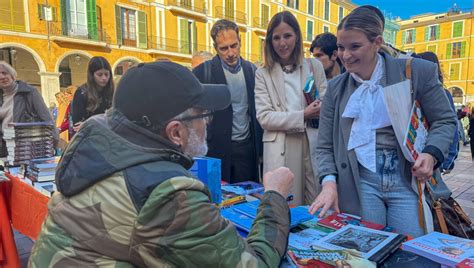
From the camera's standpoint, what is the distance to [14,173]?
2.74 m

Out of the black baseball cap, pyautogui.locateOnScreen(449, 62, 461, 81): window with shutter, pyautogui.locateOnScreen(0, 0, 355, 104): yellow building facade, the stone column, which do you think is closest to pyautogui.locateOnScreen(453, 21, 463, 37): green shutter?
pyautogui.locateOnScreen(449, 62, 461, 81): window with shutter

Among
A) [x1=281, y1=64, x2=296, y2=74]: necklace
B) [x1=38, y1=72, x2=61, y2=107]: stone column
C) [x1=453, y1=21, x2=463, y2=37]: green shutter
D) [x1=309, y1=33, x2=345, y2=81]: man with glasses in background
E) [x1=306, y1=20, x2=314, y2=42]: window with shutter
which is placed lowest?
[x1=281, y1=64, x2=296, y2=74]: necklace

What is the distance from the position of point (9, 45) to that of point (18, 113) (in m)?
14.3

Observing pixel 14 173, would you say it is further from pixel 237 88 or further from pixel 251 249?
pixel 251 249

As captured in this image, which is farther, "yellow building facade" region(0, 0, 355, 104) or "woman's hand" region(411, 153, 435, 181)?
"yellow building facade" region(0, 0, 355, 104)

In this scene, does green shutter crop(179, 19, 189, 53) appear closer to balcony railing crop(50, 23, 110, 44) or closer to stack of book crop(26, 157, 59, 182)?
balcony railing crop(50, 23, 110, 44)

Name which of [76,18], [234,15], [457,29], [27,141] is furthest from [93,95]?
[457,29]

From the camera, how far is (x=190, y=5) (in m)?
22.0

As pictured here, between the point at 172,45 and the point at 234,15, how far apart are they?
636cm

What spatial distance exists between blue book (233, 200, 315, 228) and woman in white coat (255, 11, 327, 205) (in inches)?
22.1

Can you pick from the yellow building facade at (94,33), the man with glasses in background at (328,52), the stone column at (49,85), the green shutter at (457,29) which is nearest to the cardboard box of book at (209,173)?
the man with glasses in background at (328,52)

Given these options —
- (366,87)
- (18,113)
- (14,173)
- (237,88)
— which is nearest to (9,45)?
Answer: (18,113)

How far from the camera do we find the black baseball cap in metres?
0.95

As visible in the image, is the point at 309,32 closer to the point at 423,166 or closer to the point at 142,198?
the point at 423,166
